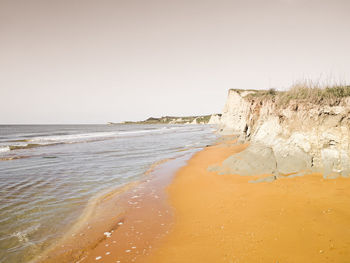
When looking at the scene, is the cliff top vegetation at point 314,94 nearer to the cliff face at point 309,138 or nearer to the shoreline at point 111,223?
the cliff face at point 309,138

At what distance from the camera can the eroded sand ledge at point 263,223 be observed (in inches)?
160

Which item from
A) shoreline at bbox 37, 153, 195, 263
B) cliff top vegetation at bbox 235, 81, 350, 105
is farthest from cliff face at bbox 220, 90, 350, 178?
shoreline at bbox 37, 153, 195, 263

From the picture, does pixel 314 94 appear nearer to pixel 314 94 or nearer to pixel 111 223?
pixel 314 94

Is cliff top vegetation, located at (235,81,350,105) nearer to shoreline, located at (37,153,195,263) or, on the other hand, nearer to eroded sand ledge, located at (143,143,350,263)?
eroded sand ledge, located at (143,143,350,263)

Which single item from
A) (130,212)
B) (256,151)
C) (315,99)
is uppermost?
(315,99)

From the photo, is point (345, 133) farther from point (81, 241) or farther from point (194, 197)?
point (81, 241)

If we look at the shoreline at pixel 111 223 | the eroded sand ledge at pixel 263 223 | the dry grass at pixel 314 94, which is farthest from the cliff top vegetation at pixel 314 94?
the shoreline at pixel 111 223

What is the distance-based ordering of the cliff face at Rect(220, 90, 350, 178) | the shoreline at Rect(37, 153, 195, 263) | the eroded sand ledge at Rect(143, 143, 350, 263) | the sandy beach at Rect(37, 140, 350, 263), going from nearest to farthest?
the eroded sand ledge at Rect(143, 143, 350, 263) → the sandy beach at Rect(37, 140, 350, 263) → the shoreline at Rect(37, 153, 195, 263) → the cliff face at Rect(220, 90, 350, 178)

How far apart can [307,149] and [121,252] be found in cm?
905

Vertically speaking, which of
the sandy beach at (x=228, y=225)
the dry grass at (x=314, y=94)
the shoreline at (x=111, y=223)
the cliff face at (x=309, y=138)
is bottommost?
the shoreline at (x=111, y=223)

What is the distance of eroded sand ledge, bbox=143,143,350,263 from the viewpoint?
4.05 m

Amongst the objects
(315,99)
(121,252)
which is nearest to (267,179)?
(315,99)

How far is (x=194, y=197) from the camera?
26.1 feet

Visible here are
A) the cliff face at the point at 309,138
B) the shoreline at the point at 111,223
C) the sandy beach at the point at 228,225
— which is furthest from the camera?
the cliff face at the point at 309,138
